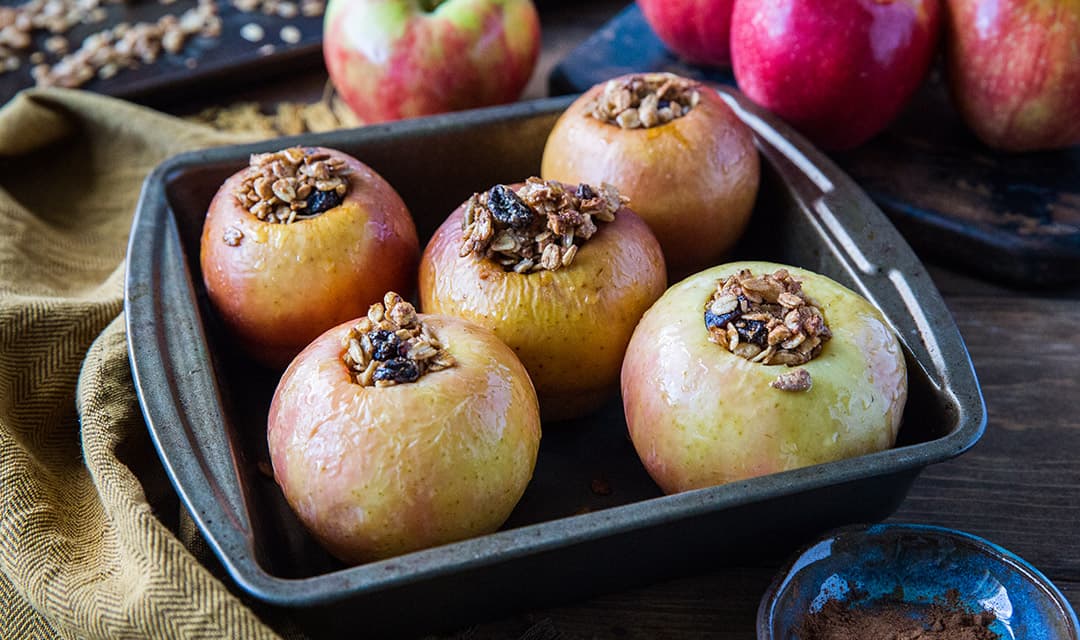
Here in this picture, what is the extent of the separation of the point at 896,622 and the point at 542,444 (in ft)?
0.97

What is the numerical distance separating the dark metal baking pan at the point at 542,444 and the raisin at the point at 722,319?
116 mm

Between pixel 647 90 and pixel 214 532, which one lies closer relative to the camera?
pixel 214 532

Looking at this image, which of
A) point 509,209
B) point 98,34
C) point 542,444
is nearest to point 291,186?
point 509,209

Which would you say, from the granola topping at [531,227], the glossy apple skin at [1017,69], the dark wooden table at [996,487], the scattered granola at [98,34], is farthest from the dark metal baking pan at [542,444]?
the scattered granola at [98,34]

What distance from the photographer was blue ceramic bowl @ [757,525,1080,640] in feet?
1.94

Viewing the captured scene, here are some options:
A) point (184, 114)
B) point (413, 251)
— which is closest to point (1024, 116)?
point (413, 251)

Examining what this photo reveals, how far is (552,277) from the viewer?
71 centimetres

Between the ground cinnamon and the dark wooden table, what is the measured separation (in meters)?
0.08

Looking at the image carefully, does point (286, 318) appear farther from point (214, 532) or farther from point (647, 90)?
point (647, 90)

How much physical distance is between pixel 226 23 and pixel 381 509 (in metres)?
1.09

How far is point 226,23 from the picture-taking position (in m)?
1.46

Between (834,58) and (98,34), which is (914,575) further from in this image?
(98,34)

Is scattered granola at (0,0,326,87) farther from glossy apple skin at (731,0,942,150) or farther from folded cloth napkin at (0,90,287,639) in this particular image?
glossy apple skin at (731,0,942,150)

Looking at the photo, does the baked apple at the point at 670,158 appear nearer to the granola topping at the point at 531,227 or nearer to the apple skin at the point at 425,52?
the granola topping at the point at 531,227
